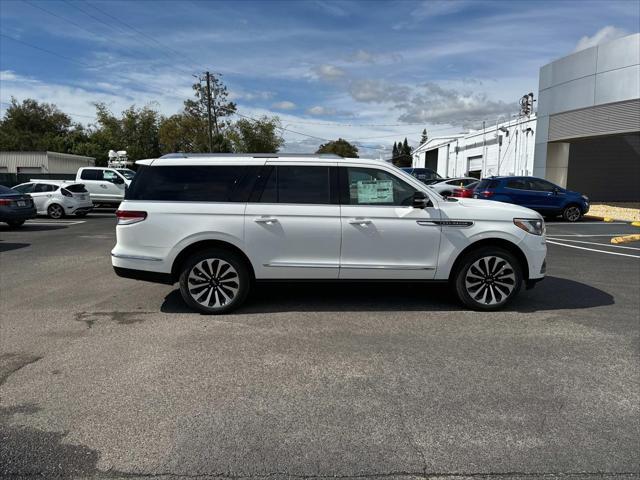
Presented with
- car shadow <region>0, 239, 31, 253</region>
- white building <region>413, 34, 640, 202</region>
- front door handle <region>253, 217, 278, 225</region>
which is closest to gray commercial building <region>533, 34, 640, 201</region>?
white building <region>413, 34, 640, 202</region>

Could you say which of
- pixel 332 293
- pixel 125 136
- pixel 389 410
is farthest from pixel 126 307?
pixel 125 136

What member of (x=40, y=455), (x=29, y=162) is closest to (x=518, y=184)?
(x=40, y=455)

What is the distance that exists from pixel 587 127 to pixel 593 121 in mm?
349

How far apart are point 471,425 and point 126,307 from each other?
15.1 feet

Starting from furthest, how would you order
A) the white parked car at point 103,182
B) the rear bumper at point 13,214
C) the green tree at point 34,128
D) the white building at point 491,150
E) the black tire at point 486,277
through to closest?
the green tree at point 34,128
the white building at point 491,150
the white parked car at point 103,182
the rear bumper at point 13,214
the black tire at point 486,277

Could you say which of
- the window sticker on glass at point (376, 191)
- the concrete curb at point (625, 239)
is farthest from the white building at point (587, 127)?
the window sticker on glass at point (376, 191)

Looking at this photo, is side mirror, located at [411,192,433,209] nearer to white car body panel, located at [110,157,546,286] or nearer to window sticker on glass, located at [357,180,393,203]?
white car body panel, located at [110,157,546,286]

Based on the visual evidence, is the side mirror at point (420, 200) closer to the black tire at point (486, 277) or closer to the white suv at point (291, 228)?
the white suv at point (291, 228)

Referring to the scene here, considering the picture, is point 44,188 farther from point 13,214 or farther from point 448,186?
point 448,186

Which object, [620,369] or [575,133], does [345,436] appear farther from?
[575,133]

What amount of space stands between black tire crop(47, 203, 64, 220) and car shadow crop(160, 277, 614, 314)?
14.6 metres

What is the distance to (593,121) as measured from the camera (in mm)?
22531

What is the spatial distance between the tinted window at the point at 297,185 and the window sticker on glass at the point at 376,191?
1.37 ft

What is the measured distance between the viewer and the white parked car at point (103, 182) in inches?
910
